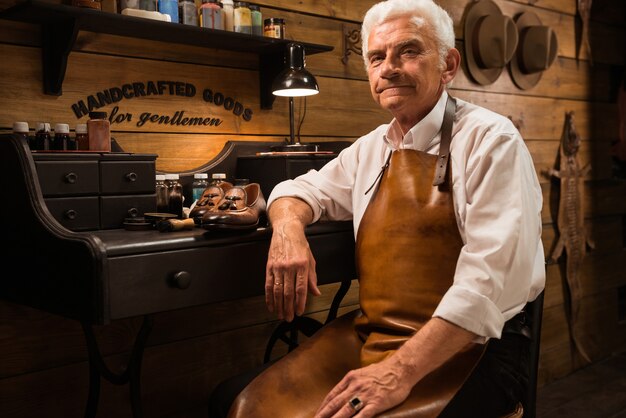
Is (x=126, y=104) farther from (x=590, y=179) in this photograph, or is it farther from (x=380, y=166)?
(x=590, y=179)

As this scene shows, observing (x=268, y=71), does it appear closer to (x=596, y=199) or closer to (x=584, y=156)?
(x=584, y=156)

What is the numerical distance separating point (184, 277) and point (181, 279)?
10mm

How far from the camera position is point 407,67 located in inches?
72.7

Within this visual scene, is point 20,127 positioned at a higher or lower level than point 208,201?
higher

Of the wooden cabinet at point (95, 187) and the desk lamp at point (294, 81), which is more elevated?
the desk lamp at point (294, 81)

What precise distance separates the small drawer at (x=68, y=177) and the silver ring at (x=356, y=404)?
98 centimetres

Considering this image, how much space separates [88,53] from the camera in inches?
93.3

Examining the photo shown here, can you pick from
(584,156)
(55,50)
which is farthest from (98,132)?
(584,156)

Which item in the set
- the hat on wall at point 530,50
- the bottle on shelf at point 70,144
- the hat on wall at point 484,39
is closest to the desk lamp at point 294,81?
the bottle on shelf at point 70,144

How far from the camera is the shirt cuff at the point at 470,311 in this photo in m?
1.53

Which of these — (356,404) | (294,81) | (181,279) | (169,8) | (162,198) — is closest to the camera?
(356,404)

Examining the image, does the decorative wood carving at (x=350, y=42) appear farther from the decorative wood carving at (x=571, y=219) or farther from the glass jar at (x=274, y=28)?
the decorative wood carving at (x=571, y=219)

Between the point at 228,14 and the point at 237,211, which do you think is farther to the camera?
the point at 228,14

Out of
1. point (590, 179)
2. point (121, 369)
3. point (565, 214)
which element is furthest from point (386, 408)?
point (590, 179)
